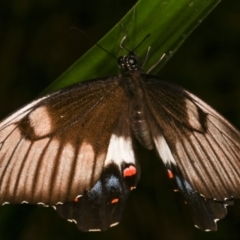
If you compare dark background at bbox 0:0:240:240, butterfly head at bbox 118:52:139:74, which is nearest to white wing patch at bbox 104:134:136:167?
butterfly head at bbox 118:52:139:74

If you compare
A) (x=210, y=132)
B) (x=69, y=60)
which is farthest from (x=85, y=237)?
(x=210, y=132)

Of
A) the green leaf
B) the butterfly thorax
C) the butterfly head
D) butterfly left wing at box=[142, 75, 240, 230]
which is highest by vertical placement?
the green leaf

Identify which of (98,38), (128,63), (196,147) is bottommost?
(196,147)

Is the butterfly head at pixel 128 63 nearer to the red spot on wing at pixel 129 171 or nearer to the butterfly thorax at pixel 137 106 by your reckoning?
the butterfly thorax at pixel 137 106

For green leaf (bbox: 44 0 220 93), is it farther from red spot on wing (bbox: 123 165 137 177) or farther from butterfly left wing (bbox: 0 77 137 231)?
red spot on wing (bbox: 123 165 137 177)

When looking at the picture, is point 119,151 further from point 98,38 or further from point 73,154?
point 98,38

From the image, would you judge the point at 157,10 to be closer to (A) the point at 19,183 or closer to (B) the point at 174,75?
(A) the point at 19,183

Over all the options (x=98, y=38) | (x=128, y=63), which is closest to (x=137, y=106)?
(x=128, y=63)
